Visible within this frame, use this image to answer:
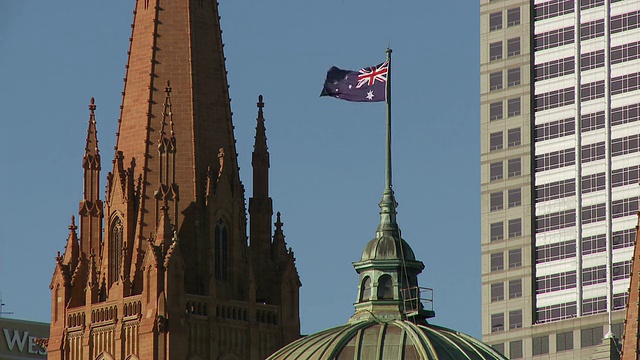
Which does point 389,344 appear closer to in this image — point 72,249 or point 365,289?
point 365,289

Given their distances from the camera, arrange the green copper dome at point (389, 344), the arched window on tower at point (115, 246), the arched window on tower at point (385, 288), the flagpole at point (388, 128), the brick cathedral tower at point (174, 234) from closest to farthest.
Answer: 1. the green copper dome at point (389, 344)
2. the arched window on tower at point (385, 288)
3. the flagpole at point (388, 128)
4. the brick cathedral tower at point (174, 234)
5. the arched window on tower at point (115, 246)

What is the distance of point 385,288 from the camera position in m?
120

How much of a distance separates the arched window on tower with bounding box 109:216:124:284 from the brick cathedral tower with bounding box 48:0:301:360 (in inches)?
3.3

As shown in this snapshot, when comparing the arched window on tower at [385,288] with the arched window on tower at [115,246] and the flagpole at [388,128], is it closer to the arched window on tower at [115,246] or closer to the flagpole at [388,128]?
the flagpole at [388,128]

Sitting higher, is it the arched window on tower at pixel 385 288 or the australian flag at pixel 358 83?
the australian flag at pixel 358 83

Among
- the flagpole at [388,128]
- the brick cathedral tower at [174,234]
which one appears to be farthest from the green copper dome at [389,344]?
the brick cathedral tower at [174,234]

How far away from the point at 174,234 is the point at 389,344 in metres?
35.9

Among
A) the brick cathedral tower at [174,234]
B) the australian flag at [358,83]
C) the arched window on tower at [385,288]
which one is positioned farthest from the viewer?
the brick cathedral tower at [174,234]

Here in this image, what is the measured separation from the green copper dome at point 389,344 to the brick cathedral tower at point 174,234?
30.2m

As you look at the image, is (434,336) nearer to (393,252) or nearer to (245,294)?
(393,252)

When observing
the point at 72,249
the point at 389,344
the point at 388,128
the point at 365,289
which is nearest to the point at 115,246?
the point at 72,249

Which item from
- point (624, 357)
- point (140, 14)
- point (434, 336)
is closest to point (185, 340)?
point (140, 14)

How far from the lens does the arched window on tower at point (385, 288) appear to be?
11962 cm

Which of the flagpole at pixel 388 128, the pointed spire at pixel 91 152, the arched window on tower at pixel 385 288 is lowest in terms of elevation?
the arched window on tower at pixel 385 288
